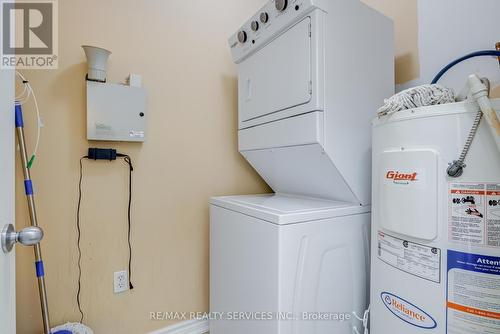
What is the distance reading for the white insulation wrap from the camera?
703mm

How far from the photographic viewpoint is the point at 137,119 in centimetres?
137

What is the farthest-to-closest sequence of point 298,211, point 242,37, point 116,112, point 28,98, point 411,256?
point 242,37
point 116,112
point 28,98
point 298,211
point 411,256

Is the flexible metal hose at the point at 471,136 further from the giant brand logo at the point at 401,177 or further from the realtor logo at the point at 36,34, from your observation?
the realtor logo at the point at 36,34

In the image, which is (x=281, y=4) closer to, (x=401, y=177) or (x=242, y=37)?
(x=242, y=37)

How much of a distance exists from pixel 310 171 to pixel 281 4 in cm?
77

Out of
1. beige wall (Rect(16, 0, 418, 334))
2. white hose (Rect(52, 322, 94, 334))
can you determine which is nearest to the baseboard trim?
beige wall (Rect(16, 0, 418, 334))

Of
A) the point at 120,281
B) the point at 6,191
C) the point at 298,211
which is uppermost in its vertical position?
the point at 6,191

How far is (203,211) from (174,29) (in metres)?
1.14

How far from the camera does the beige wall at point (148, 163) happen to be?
48.4 inches

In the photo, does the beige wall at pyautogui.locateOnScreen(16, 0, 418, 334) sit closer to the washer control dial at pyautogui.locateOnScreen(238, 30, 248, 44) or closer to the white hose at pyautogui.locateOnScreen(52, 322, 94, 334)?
the white hose at pyautogui.locateOnScreen(52, 322, 94, 334)

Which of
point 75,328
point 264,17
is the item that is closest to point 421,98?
point 264,17

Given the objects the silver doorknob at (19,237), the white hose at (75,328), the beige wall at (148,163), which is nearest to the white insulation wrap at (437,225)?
the beige wall at (148,163)

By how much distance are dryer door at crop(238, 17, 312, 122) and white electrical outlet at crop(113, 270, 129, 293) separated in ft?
3.60

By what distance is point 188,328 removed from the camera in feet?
5.15
